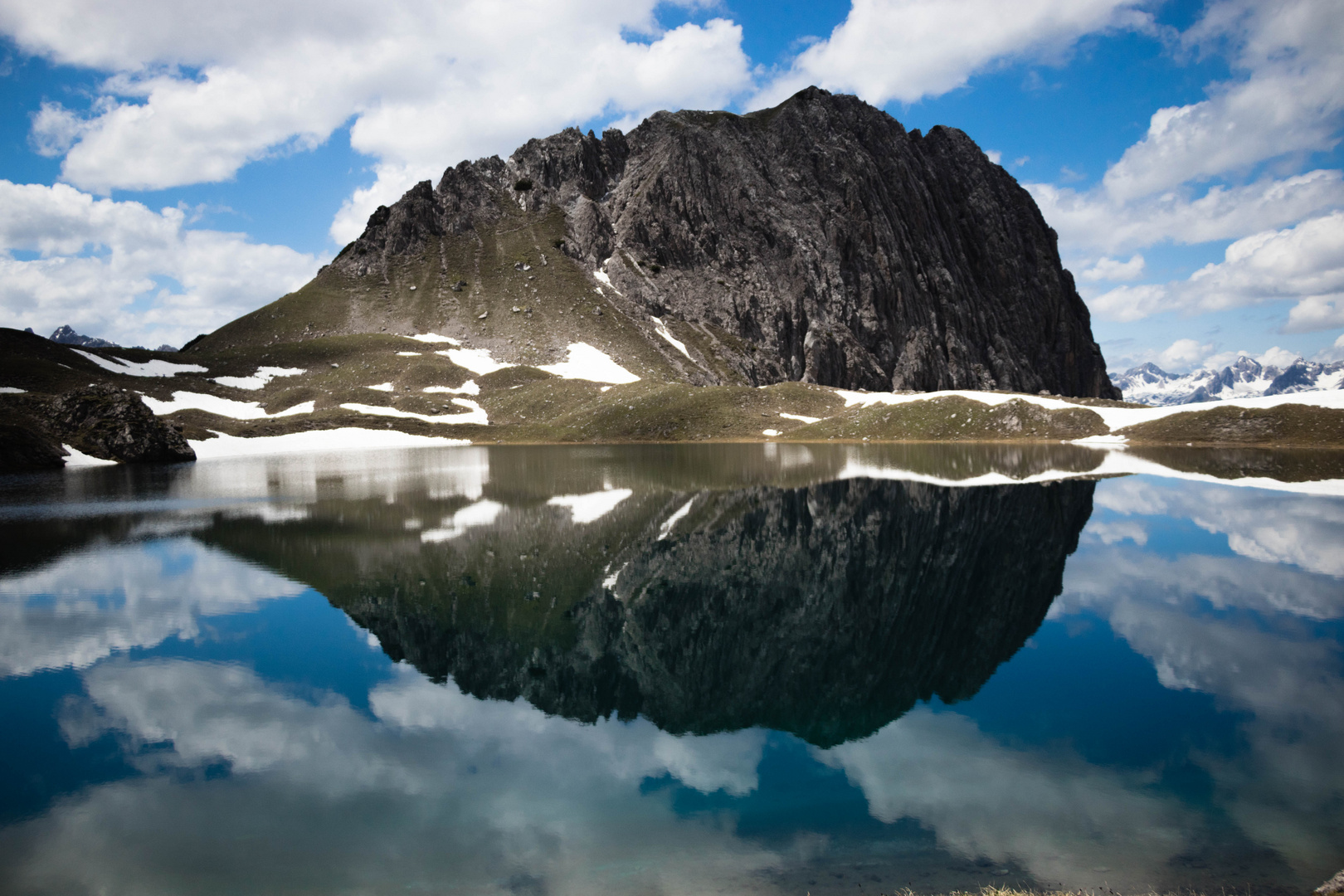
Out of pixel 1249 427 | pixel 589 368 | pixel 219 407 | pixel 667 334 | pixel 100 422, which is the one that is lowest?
pixel 1249 427

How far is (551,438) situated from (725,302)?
70.1 m

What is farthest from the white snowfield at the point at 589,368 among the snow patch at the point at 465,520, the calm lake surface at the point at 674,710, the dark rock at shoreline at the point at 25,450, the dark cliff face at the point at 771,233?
the calm lake surface at the point at 674,710

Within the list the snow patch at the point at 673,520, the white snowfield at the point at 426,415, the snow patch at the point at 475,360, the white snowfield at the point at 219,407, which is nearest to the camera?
the snow patch at the point at 673,520

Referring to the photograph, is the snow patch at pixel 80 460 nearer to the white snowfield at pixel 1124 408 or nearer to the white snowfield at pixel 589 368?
the white snowfield at pixel 589 368

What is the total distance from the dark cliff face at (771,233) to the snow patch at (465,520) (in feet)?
356

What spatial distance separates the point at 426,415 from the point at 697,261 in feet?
241

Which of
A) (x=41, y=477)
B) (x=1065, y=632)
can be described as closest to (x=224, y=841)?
(x=1065, y=632)

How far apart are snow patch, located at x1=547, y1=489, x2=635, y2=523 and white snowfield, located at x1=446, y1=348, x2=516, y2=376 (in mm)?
81710

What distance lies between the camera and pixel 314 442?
85875mm

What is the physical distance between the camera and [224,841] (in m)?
8.26

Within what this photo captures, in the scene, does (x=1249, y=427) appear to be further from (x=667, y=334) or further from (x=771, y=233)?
(x=771, y=233)

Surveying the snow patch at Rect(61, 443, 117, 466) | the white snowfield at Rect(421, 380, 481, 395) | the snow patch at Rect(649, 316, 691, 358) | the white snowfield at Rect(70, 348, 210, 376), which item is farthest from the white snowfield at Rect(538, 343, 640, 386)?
the snow patch at Rect(61, 443, 117, 466)

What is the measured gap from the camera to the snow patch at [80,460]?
60969 mm

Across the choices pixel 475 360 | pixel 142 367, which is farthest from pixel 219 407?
pixel 475 360
